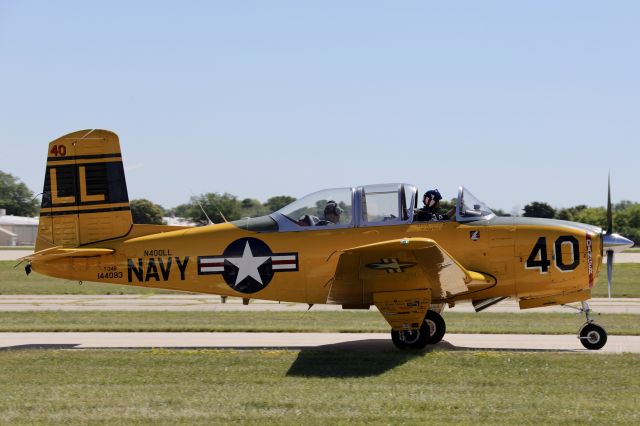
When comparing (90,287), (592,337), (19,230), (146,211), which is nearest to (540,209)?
(90,287)

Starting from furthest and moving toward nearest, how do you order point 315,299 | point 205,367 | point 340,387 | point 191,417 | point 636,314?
point 636,314 → point 315,299 → point 205,367 → point 340,387 → point 191,417

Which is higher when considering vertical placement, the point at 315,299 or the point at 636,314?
the point at 315,299

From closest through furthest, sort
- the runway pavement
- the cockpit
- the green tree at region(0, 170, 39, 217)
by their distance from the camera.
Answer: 1. the cockpit
2. the runway pavement
3. the green tree at region(0, 170, 39, 217)

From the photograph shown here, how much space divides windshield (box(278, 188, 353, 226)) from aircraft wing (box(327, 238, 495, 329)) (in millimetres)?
998

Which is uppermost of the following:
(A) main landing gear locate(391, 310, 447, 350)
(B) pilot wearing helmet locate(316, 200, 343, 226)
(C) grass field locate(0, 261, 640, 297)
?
(B) pilot wearing helmet locate(316, 200, 343, 226)

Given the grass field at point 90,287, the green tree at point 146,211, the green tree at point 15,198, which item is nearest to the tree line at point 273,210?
the green tree at point 146,211

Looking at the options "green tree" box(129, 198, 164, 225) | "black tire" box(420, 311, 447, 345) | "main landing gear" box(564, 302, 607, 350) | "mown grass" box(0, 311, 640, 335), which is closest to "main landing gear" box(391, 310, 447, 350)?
"black tire" box(420, 311, 447, 345)

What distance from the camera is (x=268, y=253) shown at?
1254 centimetres

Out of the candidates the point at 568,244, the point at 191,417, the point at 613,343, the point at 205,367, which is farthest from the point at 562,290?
the point at 191,417

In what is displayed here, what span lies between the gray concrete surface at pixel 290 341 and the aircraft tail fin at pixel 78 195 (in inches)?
67.9

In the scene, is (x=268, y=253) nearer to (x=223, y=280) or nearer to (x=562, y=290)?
(x=223, y=280)

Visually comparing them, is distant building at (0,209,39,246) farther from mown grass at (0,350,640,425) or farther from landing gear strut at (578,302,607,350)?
landing gear strut at (578,302,607,350)

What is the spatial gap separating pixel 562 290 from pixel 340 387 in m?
4.38

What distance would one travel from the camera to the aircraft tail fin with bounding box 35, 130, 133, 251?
43.4 feet
